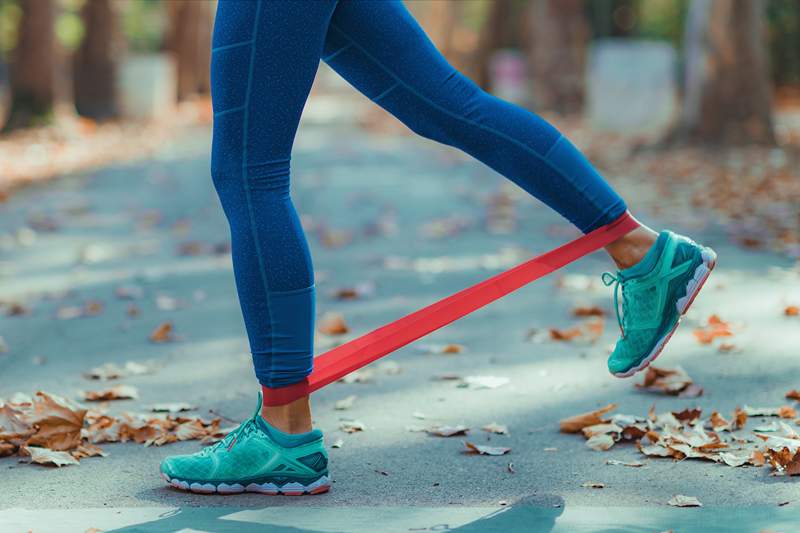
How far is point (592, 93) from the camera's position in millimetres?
18391

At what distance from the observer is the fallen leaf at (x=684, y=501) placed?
274 cm

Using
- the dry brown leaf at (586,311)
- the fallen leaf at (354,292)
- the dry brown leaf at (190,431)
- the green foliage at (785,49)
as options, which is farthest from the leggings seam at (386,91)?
the green foliage at (785,49)

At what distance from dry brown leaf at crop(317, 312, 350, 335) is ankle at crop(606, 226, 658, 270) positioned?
230cm

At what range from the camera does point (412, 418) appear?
3.69m

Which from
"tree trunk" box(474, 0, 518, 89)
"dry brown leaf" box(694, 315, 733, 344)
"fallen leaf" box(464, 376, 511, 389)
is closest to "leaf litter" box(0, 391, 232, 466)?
"fallen leaf" box(464, 376, 511, 389)

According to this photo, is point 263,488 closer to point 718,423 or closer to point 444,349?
point 718,423

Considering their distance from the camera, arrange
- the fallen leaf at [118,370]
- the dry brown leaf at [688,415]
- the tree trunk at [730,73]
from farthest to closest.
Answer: the tree trunk at [730,73] → the fallen leaf at [118,370] → the dry brown leaf at [688,415]

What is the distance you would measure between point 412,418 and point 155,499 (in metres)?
1.00

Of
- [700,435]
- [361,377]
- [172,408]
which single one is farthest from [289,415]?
[361,377]

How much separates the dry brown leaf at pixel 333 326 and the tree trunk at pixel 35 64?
13.7 m

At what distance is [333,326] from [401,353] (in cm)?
51

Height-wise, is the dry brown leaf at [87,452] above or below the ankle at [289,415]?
below

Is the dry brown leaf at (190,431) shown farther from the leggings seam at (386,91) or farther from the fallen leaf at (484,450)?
the leggings seam at (386,91)

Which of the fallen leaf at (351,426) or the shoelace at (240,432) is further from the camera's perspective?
the fallen leaf at (351,426)
